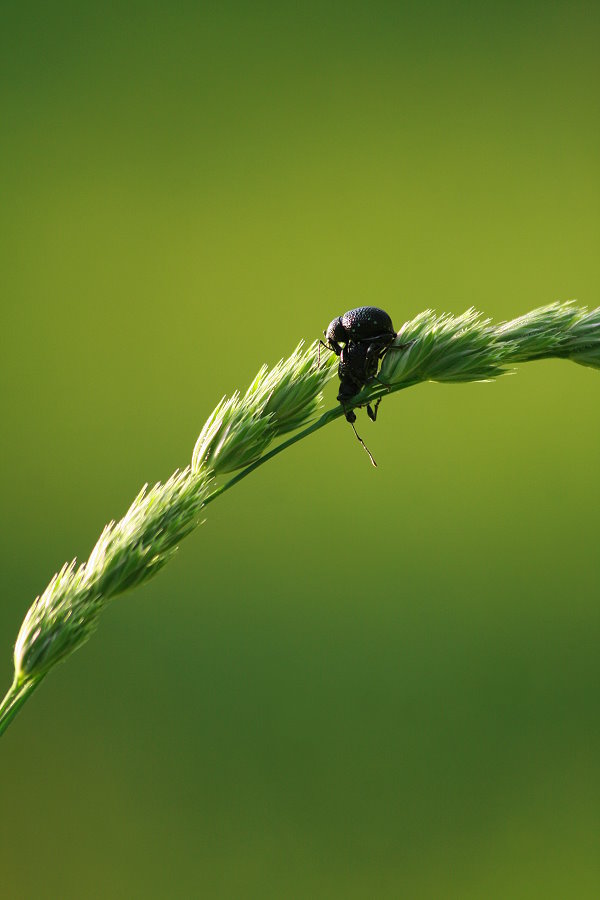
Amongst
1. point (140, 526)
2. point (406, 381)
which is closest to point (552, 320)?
point (406, 381)

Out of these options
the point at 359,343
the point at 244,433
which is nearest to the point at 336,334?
the point at 359,343

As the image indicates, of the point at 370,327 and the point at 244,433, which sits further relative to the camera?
the point at 370,327

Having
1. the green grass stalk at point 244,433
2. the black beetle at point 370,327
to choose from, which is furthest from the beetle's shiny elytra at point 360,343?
the green grass stalk at point 244,433

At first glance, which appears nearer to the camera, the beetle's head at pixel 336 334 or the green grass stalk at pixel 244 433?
the green grass stalk at pixel 244 433

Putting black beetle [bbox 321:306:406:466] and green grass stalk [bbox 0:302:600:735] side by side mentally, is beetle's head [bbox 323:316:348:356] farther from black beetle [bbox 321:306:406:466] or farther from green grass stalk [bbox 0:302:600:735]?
green grass stalk [bbox 0:302:600:735]

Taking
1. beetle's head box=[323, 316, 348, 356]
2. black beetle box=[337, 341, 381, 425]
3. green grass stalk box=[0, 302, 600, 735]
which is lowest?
green grass stalk box=[0, 302, 600, 735]

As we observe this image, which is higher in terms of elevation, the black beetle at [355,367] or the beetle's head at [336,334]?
the beetle's head at [336,334]

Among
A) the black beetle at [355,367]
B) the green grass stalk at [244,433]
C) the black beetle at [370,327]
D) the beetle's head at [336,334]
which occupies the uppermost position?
the beetle's head at [336,334]

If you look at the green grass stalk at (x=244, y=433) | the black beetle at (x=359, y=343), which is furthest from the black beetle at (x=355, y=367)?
the green grass stalk at (x=244, y=433)

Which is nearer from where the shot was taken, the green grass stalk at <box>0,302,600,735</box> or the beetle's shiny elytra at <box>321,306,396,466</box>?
the green grass stalk at <box>0,302,600,735</box>

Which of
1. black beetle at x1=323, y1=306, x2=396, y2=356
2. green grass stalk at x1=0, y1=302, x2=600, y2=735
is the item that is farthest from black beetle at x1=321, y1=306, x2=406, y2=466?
green grass stalk at x1=0, y1=302, x2=600, y2=735

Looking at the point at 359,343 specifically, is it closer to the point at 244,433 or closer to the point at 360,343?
the point at 360,343

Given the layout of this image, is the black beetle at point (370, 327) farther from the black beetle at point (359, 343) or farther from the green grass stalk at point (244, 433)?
the green grass stalk at point (244, 433)
